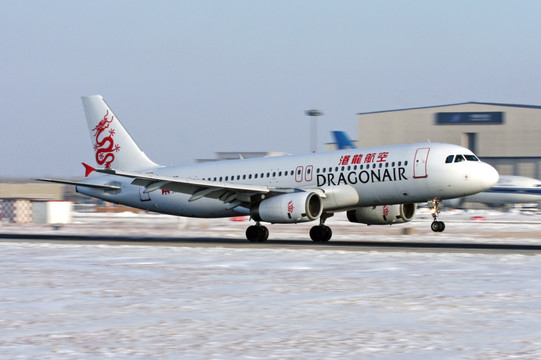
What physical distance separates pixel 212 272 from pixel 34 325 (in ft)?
26.4

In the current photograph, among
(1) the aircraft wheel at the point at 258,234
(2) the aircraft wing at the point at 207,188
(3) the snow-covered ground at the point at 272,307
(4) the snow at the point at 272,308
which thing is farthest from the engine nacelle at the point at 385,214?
(4) the snow at the point at 272,308

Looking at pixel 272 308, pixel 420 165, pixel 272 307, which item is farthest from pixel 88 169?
pixel 272 308

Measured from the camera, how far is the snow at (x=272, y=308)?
10.6 m

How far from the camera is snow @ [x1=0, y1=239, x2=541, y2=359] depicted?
1063 centimetres

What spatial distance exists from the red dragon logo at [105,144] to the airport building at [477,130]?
245 feet

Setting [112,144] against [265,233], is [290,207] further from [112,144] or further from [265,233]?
[112,144]

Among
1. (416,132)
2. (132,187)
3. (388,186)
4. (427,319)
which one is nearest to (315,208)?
(388,186)

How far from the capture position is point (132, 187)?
126 feet

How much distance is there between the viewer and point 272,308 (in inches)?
557

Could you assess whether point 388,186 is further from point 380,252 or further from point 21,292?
point 21,292

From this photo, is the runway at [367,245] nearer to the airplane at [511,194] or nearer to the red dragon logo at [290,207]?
the red dragon logo at [290,207]

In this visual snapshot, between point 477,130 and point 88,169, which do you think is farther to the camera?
point 477,130

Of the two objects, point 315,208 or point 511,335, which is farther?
point 315,208

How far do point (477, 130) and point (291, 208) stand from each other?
8473cm
